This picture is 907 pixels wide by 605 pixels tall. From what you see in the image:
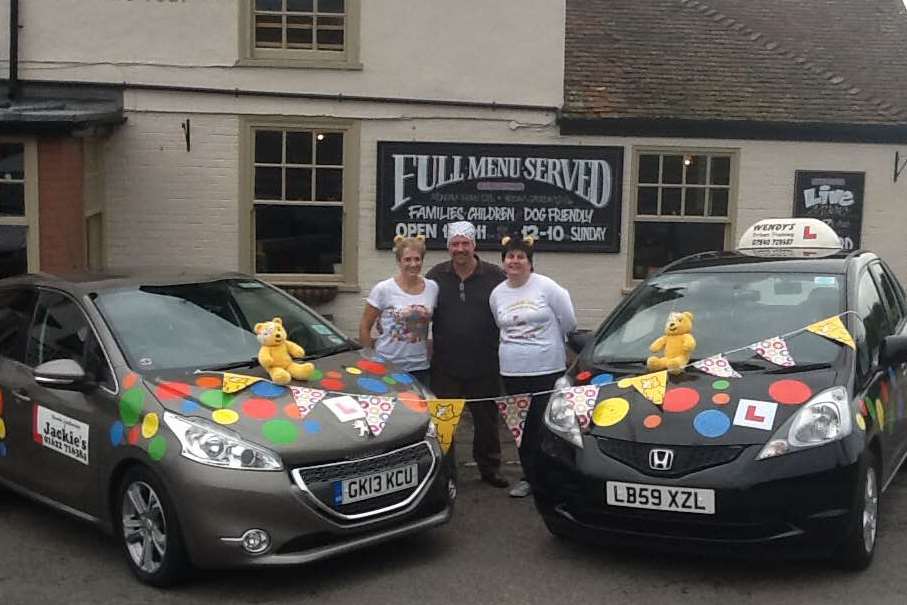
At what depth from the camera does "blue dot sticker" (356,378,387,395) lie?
5559 mm

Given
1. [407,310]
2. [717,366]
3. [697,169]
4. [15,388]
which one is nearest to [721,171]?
[697,169]

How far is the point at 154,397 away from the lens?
5.10 metres

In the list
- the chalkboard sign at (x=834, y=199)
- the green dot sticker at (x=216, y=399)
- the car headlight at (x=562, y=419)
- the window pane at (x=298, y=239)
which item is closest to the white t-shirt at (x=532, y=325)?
the car headlight at (x=562, y=419)

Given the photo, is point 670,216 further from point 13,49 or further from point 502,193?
point 13,49

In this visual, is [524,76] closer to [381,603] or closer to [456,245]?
[456,245]

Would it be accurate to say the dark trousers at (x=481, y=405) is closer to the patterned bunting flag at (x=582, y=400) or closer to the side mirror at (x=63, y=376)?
the patterned bunting flag at (x=582, y=400)

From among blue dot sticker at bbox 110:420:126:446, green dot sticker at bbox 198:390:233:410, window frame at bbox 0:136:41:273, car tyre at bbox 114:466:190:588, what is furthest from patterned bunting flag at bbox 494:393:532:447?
window frame at bbox 0:136:41:273

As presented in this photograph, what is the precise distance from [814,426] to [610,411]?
97cm

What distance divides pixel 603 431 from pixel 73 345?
2839mm

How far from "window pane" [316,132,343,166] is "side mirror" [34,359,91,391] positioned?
18.2 ft

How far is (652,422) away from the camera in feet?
16.8

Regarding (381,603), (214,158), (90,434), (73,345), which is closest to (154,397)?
(90,434)

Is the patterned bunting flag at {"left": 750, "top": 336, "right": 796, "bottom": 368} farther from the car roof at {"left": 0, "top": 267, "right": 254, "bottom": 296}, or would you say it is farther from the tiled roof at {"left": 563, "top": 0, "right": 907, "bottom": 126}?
the tiled roof at {"left": 563, "top": 0, "right": 907, "bottom": 126}

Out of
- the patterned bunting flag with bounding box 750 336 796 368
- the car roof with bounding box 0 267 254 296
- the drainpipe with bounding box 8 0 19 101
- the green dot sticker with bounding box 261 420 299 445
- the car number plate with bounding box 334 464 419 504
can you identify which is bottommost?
the car number plate with bounding box 334 464 419 504
